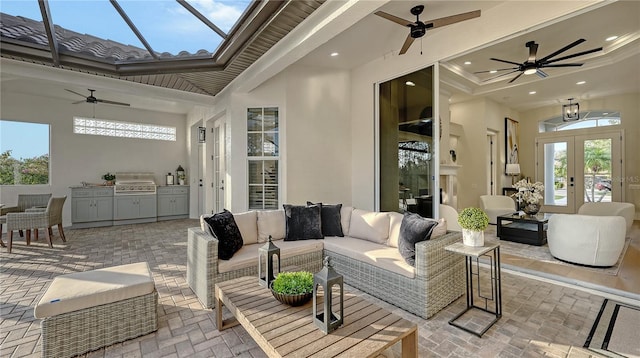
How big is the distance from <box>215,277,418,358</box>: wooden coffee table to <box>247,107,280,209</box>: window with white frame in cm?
349

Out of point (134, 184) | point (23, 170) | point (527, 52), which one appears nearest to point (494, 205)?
point (527, 52)

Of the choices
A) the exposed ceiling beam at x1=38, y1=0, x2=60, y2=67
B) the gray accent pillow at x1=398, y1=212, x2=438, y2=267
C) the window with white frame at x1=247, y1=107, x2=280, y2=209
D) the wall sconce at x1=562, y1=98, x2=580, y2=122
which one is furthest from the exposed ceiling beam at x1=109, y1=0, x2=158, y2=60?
the wall sconce at x1=562, y1=98, x2=580, y2=122

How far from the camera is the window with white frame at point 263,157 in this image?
5.45m

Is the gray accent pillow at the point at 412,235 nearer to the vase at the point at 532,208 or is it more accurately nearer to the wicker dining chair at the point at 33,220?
the vase at the point at 532,208

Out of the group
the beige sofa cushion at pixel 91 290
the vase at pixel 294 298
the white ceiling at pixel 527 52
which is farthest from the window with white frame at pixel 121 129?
the vase at pixel 294 298

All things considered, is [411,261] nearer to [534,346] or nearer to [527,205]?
[534,346]

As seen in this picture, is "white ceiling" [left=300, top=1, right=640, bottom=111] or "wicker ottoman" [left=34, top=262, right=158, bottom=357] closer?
"wicker ottoman" [left=34, top=262, right=158, bottom=357]

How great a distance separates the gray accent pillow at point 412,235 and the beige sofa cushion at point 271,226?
1544mm

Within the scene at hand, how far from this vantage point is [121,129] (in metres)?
7.72

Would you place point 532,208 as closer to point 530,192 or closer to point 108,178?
point 530,192

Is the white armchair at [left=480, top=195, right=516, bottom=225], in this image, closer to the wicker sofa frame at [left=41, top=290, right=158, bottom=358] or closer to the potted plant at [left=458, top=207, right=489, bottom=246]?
the potted plant at [left=458, top=207, right=489, bottom=246]

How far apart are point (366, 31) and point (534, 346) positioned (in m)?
4.23

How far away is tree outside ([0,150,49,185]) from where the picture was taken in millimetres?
6207

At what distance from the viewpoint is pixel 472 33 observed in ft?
12.6
